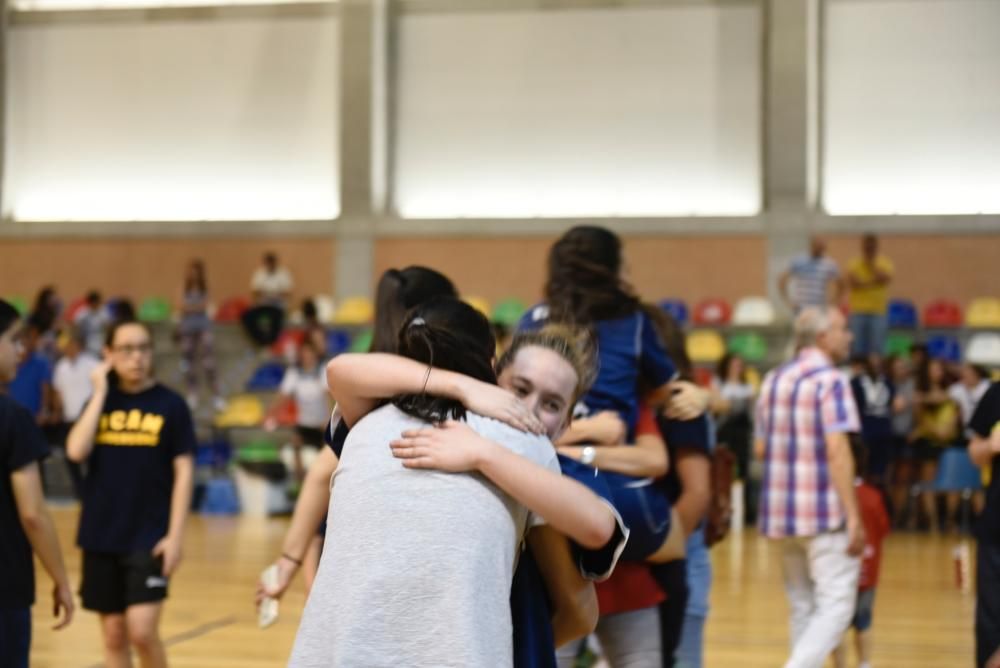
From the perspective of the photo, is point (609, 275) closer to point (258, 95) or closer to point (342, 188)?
point (342, 188)

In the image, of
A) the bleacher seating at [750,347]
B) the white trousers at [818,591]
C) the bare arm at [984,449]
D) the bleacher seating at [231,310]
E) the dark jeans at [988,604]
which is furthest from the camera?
the bleacher seating at [231,310]

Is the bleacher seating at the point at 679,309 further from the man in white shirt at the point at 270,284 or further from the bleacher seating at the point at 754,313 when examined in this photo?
the man in white shirt at the point at 270,284

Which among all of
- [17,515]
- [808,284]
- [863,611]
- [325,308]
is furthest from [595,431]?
[325,308]

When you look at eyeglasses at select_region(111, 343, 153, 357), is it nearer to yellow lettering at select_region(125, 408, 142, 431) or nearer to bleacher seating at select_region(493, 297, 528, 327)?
yellow lettering at select_region(125, 408, 142, 431)

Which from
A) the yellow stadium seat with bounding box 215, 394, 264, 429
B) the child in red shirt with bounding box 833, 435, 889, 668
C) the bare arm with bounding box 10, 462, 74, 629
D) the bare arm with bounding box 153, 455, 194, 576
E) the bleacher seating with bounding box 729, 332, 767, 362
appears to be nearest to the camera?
the bare arm with bounding box 10, 462, 74, 629

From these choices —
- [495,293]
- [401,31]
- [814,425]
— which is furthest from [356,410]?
[401,31]

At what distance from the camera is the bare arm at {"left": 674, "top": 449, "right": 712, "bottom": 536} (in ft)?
13.2

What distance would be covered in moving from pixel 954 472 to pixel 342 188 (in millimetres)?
8078

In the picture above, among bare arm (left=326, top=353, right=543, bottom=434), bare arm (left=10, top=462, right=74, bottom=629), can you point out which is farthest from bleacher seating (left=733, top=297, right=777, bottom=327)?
bare arm (left=326, top=353, right=543, bottom=434)

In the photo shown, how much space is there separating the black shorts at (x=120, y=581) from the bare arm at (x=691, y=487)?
1879 mm

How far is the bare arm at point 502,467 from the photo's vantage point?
2.10 meters

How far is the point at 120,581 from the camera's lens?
15.8 feet

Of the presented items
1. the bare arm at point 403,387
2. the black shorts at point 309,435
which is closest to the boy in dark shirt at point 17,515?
the bare arm at point 403,387

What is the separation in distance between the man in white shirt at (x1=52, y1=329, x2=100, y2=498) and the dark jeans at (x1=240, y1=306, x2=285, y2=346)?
1898 mm
